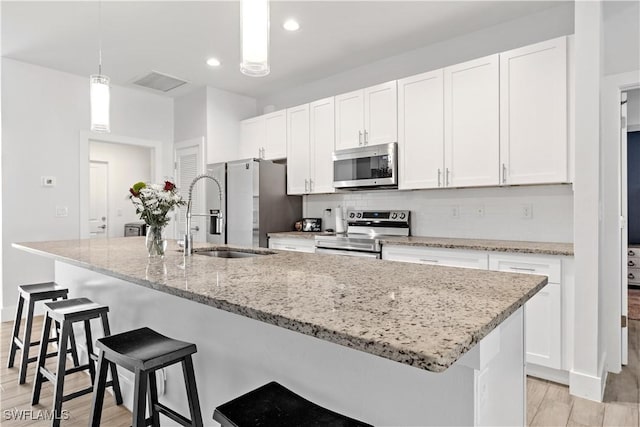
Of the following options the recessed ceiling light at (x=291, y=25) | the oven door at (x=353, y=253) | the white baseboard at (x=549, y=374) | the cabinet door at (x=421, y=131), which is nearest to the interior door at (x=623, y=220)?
the white baseboard at (x=549, y=374)

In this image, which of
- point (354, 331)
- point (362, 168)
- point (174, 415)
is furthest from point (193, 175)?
point (354, 331)

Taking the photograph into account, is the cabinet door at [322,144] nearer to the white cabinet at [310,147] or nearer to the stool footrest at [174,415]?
the white cabinet at [310,147]

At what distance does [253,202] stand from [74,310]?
2244mm

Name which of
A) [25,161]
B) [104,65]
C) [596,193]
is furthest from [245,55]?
[25,161]

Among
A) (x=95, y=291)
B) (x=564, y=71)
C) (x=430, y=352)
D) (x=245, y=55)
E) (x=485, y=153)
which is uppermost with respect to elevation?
(x=564, y=71)

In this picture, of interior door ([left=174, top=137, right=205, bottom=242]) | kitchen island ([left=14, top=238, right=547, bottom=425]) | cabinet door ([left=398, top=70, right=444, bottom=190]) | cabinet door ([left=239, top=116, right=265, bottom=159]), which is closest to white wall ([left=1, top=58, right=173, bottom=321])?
interior door ([left=174, top=137, right=205, bottom=242])

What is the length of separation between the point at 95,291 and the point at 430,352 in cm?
246

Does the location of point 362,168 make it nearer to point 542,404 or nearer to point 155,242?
point 155,242

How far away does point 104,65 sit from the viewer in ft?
13.1

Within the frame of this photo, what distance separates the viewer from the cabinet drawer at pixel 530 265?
243cm

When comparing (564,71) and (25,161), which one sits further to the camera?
(25,161)

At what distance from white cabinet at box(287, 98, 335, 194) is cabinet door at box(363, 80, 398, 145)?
45 centimetres

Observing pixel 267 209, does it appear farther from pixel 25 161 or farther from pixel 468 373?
pixel 468 373

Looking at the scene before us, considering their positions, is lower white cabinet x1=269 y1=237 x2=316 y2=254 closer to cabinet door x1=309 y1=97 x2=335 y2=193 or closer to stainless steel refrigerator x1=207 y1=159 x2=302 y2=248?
stainless steel refrigerator x1=207 y1=159 x2=302 y2=248
